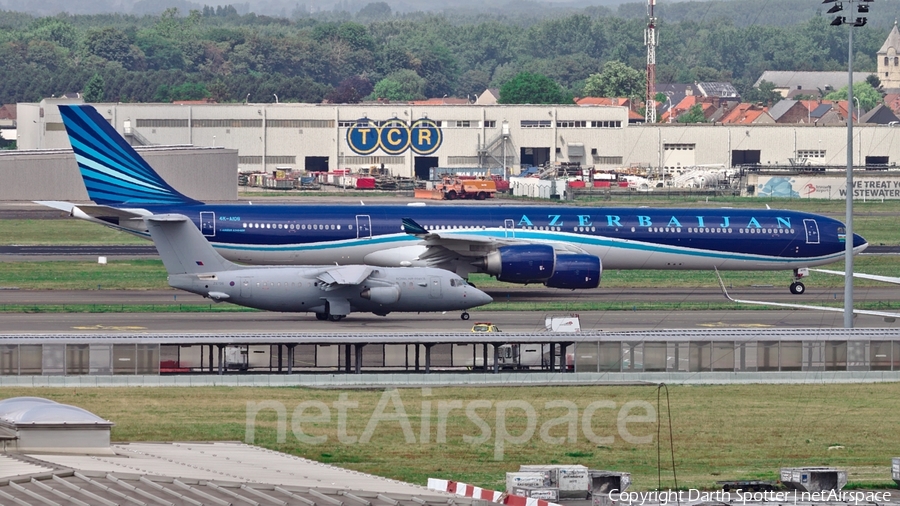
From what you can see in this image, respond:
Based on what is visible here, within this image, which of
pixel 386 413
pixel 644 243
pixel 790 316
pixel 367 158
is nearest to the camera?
pixel 386 413

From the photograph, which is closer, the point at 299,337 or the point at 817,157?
the point at 299,337

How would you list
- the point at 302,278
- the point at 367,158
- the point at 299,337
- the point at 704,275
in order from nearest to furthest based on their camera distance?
the point at 299,337 < the point at 302,278 < the point at 704,275 < the point at 367,158

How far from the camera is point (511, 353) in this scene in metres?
47.1

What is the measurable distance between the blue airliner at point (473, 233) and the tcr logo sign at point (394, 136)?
294 feet

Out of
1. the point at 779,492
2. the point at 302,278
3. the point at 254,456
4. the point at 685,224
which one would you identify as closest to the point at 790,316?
the point at 685,224

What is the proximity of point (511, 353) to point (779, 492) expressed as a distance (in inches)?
709

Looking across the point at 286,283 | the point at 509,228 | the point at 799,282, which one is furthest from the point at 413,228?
the point at 799,282

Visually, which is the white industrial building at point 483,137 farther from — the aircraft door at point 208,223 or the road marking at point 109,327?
the road marking at point 109,327

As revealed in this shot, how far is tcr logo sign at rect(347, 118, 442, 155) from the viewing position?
15625cm

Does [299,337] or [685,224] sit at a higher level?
[685,224]

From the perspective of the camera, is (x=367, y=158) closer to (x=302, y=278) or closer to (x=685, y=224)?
(x=685, y=224)

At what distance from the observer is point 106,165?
66438 millimetres

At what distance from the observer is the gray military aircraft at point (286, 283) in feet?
180

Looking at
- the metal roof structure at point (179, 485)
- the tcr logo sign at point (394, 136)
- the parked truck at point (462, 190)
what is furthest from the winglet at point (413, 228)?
the tcr logo sign at point (394, 136)
